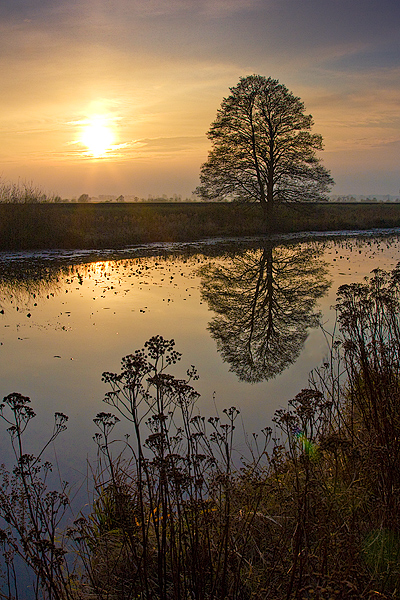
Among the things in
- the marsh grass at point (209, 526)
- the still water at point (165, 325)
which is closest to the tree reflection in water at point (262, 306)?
the still water at point (165, 325)

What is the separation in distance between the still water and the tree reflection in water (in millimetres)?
34

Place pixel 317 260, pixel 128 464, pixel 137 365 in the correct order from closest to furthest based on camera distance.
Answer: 1. pixel 137 365
2. pixel 128 464
3. pixel 317 260

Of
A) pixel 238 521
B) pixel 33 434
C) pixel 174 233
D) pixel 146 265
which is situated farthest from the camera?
pixel 174 233

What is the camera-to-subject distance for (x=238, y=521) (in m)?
3.96

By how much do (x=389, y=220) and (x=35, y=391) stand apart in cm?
4142

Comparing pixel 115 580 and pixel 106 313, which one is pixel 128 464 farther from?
pixel 106 313

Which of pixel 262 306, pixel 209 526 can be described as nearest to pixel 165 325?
pixel 262 306

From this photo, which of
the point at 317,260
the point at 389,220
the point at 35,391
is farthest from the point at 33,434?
the point at 389,220

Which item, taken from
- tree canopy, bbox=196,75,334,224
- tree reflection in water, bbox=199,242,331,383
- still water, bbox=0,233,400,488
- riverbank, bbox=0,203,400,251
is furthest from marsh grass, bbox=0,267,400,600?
tree canopy, bbox=196,75,334,224

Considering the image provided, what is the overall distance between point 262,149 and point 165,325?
2409 cm

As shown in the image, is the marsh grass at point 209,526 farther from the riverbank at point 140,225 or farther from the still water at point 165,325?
the riverbank at point 140,225

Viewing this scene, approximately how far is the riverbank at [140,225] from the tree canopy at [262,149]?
1.48 metres

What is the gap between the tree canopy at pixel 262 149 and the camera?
31.0m

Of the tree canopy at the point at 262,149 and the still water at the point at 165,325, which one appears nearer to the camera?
the still water at the point at 165,325
